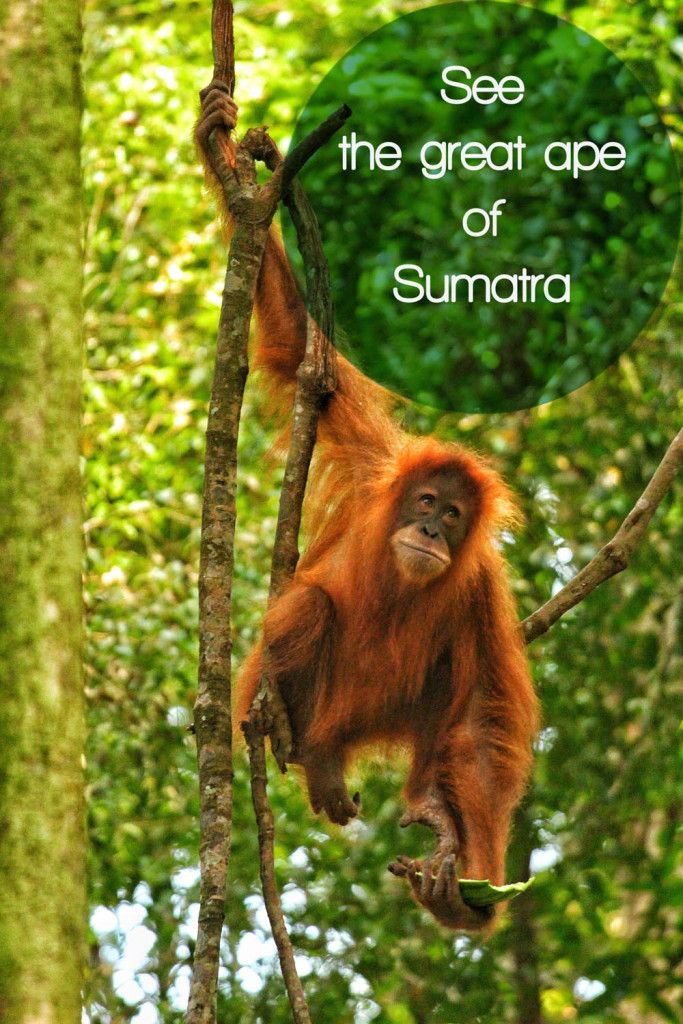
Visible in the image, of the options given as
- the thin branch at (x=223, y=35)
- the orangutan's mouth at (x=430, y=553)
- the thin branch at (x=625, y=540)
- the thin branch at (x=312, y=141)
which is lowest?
the thin branch at (x=625, y=540)

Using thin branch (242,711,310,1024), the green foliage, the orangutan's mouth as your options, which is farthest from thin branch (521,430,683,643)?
the green foliage

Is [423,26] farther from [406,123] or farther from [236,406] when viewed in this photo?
[236,406]

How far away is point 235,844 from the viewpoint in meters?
5.50

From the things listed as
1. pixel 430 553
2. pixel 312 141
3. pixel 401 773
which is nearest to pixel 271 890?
pixel 430 553

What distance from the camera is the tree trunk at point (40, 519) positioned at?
94.1 inches

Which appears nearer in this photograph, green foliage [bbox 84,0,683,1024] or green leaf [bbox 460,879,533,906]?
green leaf [bbox 460,879,533,906]

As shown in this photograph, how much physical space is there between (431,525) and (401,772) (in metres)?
1.40

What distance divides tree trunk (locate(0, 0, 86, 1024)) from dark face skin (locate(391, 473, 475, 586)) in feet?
4.16

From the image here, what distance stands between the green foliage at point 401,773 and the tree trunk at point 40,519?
2.79 meters
